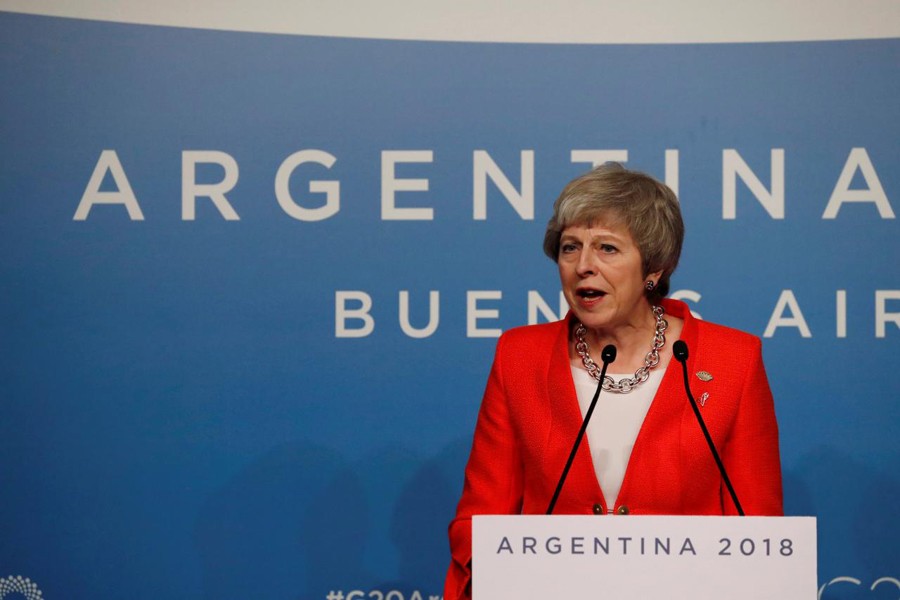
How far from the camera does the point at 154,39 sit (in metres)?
3.03

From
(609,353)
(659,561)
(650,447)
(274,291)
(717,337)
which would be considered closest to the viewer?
(659,561)

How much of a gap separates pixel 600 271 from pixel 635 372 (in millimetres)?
240

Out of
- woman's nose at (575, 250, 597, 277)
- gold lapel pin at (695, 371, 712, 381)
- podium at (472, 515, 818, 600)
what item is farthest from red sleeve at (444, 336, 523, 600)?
podium at (472, 515, 818, 600)

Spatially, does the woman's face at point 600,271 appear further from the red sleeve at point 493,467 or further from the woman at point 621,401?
the red sleeve at point 493,467

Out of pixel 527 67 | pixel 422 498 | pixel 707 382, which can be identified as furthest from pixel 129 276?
pixel 707 382

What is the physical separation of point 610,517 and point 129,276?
6.15 feet

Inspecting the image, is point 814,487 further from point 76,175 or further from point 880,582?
point 76,175

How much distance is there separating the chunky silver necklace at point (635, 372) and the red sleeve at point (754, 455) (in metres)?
0.19

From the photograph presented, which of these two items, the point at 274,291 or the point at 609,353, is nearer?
the point at 609,353

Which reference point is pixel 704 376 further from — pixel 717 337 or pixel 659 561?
pixel 659 561

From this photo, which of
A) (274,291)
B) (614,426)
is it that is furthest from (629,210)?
(274,291)

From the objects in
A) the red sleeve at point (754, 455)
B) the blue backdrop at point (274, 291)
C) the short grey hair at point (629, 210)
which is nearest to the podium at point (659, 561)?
the red sleeve at point (754, 455)

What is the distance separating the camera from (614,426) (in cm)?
216

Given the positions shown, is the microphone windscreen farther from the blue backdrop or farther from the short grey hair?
the blue backdrop
